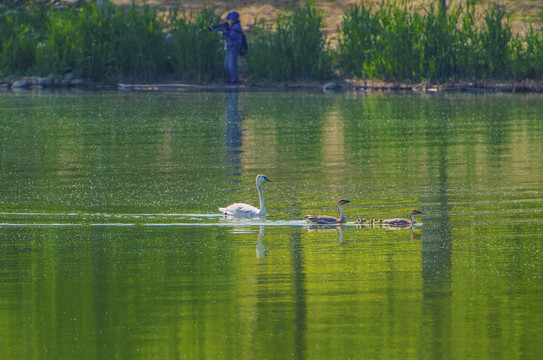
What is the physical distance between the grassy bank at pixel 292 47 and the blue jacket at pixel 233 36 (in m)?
1.95

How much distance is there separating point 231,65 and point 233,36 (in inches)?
61.1

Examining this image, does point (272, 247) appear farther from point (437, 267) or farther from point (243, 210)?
point (437, 267)

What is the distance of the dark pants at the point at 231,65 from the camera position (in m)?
34.3

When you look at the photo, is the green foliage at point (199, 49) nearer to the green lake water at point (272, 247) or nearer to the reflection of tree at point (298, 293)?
the green lake water at point (272, 247)

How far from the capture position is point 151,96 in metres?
32.4

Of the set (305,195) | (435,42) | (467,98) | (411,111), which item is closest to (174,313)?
(305,195)

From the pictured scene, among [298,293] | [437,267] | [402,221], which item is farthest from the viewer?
[402,221]

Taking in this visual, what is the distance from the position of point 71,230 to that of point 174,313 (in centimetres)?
381

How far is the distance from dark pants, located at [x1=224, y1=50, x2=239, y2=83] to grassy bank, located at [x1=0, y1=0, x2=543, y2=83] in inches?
33.7

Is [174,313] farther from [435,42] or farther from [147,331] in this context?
[435,42]

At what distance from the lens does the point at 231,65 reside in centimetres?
3484

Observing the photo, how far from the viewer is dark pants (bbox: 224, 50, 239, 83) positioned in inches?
1349

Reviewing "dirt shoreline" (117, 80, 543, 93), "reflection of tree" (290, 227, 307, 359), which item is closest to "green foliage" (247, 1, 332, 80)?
"dirt shoreline" (117, 80, 543, 93)

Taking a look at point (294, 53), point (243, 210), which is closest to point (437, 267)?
point (243, 210)
